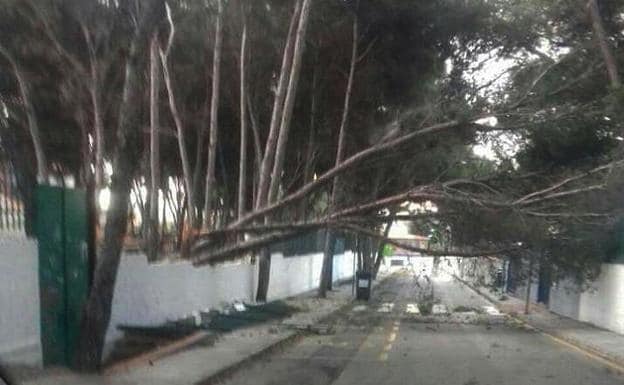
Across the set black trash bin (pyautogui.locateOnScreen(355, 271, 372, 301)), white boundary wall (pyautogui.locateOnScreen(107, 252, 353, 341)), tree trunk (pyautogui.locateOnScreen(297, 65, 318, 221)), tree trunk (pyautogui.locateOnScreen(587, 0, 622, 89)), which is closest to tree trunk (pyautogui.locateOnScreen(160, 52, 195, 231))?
white boundary wall (pyautogui.locateOnScreen(107, 252, 353, 341))

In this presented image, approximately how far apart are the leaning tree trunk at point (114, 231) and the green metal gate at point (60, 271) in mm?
212

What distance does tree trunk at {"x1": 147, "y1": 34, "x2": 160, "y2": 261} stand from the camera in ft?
49.8

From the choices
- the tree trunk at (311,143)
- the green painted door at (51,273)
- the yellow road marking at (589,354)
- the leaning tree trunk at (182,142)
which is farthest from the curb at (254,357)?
the yellow road marking at (589,354)

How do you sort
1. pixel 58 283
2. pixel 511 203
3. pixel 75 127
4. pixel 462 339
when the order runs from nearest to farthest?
pixel 58 283
pixel 75 127
pixel 511 203
pixel 462 339

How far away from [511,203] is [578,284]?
22.7ft

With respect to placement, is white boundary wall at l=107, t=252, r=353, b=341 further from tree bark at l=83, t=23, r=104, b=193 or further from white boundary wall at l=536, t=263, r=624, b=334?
white boundary wall at l=536, t=263, r=624, b=334

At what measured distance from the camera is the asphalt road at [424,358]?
40.5ft

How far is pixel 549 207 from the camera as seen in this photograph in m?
18.5

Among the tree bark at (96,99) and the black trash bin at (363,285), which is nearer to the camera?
the tree bark at (96,99)

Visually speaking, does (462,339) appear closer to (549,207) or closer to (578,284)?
(549,207)

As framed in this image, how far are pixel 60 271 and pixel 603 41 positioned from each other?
12446 mm

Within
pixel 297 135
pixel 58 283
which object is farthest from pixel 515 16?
pixel 58 283

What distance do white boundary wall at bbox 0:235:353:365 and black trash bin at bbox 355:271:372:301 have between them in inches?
107

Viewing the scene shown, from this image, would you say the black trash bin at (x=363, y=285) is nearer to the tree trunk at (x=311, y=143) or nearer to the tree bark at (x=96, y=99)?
the tree trunk at (x=311, y=143)
